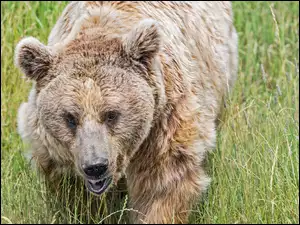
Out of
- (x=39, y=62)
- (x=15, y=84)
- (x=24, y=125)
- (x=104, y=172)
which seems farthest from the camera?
(x=15, y=84)

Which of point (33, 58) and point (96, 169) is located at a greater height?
point (33, 58)

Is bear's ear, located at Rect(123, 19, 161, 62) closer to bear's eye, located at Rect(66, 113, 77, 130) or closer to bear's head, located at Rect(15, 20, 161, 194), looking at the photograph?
bear's head, located at Rect(15, 20, 161, 194)

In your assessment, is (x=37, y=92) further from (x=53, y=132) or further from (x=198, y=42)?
(x=198, y=42)

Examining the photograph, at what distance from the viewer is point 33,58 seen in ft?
17.4

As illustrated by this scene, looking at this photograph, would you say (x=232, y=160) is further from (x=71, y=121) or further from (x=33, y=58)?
(x=33, y=58)

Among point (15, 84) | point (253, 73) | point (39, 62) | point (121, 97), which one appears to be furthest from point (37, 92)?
point (253, 73)

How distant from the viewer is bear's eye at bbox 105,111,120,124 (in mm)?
5082

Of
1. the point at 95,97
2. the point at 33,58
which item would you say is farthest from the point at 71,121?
the point at 33,58

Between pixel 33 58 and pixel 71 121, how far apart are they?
47cm

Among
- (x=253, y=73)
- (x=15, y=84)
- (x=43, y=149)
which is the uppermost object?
(x=43, y=149)

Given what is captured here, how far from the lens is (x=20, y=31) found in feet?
25.4

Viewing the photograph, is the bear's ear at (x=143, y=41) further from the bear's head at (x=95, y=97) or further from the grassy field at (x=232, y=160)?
the grassy field at (x=232, y=160)

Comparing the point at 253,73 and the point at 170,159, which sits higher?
the point at 170,159

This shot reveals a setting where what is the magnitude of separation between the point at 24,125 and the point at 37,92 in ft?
1.17
